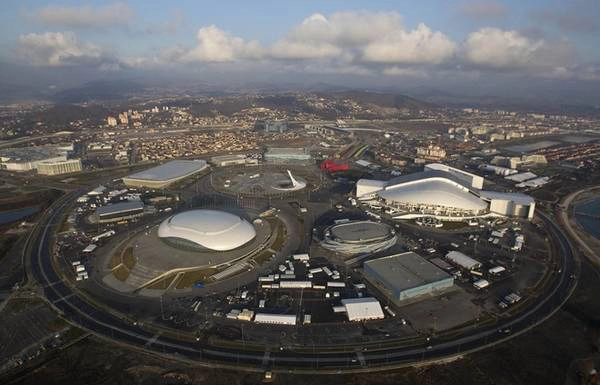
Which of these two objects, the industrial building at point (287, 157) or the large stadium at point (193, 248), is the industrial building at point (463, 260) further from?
the industrial building at point (287, 157)

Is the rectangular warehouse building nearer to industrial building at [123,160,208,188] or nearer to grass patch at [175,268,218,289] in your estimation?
grass patch at [175,268,218,289]

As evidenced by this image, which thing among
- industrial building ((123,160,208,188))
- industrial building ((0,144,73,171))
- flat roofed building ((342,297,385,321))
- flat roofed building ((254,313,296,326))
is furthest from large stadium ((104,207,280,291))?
industrial building ((0,144,73,171))

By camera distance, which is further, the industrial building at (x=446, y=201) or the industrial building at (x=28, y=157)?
the industrial building at (x=28, y=157)

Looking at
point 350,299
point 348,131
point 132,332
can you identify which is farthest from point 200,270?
point 348,131

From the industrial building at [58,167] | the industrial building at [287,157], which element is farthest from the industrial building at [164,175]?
the industrial building at [58,167]

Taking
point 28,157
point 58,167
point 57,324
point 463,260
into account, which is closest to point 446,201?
point 463,260

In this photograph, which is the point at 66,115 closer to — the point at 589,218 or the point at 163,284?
the point at 163,284
